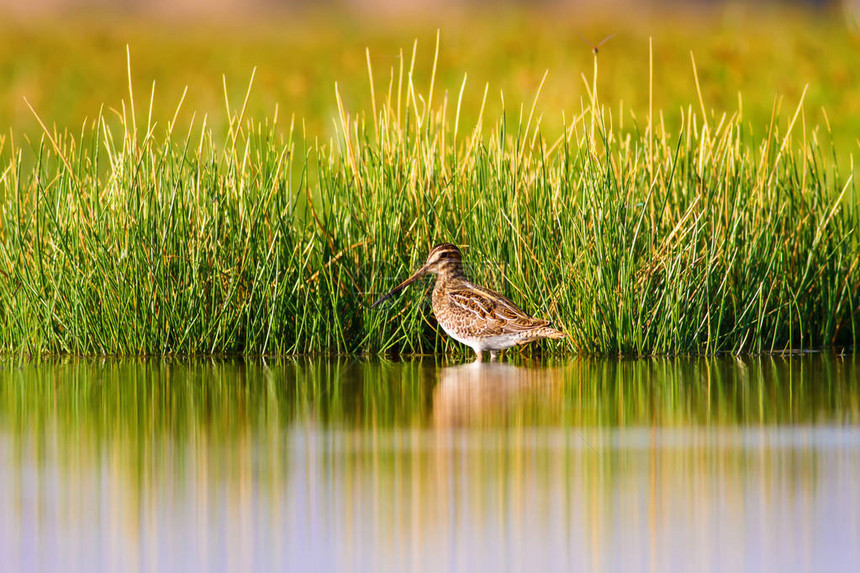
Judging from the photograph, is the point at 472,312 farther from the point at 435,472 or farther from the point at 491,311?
the point at 435,472

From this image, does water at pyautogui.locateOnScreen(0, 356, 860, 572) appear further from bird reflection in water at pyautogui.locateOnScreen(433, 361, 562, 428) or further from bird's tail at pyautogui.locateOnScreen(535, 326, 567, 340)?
bird's tail at pyautogui.locateOnScreen(535, 326, 567, 340)

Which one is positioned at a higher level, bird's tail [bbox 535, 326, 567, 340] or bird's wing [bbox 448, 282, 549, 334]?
bird's wing [bbox 448, 282, 549, 334]

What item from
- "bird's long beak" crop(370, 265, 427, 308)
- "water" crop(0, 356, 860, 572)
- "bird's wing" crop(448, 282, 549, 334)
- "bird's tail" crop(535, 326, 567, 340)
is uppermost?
"bird's long beak" crop(370, 265, 427, 308)

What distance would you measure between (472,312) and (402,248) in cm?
126

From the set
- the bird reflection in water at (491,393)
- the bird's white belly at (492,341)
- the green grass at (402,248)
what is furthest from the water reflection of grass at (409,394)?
the green grass at (402,248)

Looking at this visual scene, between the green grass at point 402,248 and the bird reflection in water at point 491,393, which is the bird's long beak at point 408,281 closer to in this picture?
the green grass at point 402,248

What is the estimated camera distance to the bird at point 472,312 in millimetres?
7523

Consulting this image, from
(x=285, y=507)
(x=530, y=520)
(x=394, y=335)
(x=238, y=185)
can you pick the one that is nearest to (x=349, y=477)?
(x=285, y=507)

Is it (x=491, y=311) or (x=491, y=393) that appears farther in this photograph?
(x=491, y=311)

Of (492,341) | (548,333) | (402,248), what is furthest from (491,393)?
(402,248)

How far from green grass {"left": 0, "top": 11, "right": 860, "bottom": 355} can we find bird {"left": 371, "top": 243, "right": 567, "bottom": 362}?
399mm

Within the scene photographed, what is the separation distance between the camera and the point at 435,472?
4453 mm

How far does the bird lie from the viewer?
7523 millimetres

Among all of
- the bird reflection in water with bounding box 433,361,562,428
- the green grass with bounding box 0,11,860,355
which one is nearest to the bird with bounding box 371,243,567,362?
the bird reflection in water with bounding box 433,361,562,428
